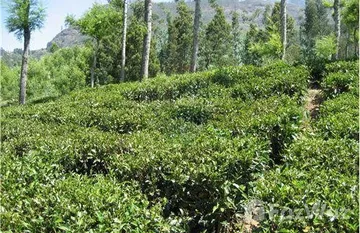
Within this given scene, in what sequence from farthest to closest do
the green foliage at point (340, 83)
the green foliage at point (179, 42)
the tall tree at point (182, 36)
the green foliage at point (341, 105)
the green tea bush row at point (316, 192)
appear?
the green foliage at point (179, 42) < the tall tree at point (182, 36) < the green foliage at point (340, 83) < the green foliage at point (341, 105) < the green tea bush row at point (316, 192)

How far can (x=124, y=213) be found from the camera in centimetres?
398

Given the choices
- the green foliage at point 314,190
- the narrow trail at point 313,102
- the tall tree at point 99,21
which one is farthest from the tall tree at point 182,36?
the green foliage at point 314,190

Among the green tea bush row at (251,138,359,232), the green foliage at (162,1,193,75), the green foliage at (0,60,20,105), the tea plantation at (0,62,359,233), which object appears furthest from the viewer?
the green foliage at (162,1,193,75)

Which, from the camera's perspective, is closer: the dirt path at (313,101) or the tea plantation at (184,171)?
the tea plantation at (184,171)

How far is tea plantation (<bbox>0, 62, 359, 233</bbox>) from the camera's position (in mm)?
3844

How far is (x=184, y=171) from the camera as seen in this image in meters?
5.27

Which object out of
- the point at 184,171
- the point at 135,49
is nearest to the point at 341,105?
the point at 184,171

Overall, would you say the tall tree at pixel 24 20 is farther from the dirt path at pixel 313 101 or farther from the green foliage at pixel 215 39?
the green foliage at pixel 215 39

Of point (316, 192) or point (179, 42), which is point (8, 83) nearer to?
point (179, 42)

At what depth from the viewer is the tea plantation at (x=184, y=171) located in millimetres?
3844

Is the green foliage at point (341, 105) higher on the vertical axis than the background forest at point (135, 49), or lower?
lower

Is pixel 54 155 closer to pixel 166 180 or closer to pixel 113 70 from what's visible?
pixel 166 180

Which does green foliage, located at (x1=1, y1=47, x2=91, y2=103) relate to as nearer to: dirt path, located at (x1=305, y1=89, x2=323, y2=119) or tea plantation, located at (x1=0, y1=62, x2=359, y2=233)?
dirt path, located at (x1=305, y1=89, x2=323, y2=119)

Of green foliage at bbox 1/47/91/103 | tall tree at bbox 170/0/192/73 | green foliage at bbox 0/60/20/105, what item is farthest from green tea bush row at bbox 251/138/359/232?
tall tree at bbox 170/0/192/73
